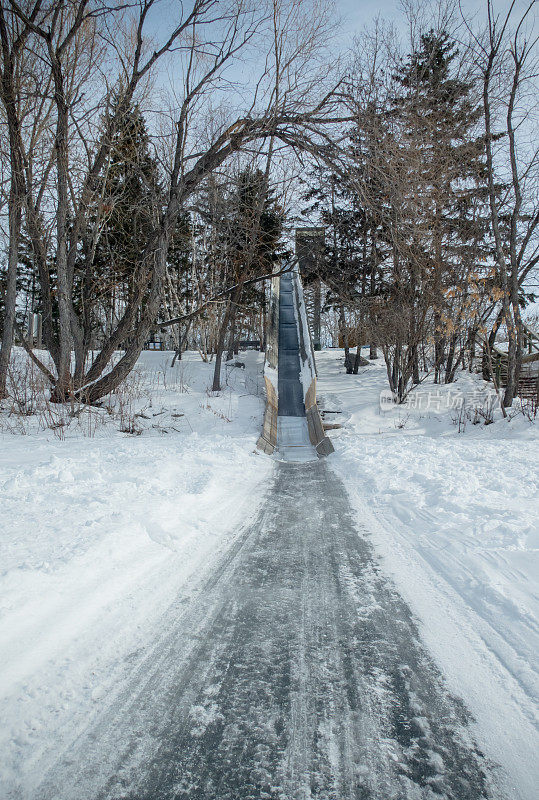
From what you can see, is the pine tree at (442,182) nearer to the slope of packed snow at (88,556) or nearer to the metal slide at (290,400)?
the metal slide at (290,400)

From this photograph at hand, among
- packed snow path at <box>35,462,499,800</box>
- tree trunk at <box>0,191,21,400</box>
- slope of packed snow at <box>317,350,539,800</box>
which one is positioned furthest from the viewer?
tree trunk at <box>0,191,21,400</box>

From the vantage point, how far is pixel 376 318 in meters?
11.0

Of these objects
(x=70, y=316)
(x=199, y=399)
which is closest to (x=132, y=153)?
(x=70, y=316)

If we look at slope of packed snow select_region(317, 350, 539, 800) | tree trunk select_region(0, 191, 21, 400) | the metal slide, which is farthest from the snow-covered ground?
tree trunk select_region(0, 191, 21, 400)

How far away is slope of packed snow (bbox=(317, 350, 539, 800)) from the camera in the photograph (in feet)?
4.90

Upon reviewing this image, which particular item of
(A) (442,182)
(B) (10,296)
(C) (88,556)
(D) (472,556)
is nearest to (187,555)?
(C) (88,556)

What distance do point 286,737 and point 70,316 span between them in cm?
856

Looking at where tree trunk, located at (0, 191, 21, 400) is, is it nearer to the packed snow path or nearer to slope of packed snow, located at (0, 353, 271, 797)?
slope of packed snow, located at (0, 353, 271, 797)

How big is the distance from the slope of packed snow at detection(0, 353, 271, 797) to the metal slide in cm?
119

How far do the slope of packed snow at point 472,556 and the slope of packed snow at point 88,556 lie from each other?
1.23 meters

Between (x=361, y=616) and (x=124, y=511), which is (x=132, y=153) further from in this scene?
(x=361, y=616)

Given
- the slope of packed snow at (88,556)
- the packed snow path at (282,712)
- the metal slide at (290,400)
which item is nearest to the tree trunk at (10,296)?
the slope of packed snow at (88,556)

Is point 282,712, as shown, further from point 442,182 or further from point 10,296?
point 10,296

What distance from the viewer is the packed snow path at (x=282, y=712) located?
1210mm
